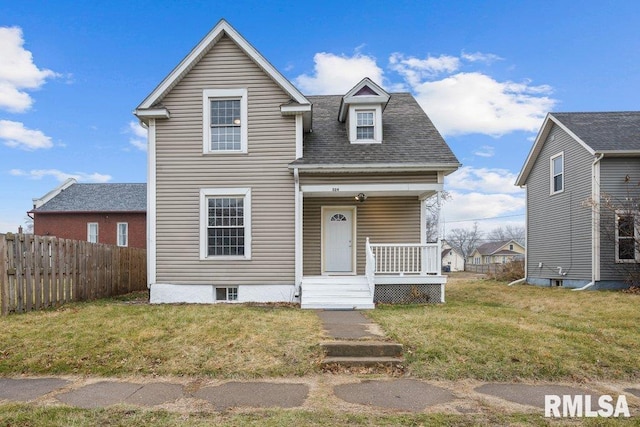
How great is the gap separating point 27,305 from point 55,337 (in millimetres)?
2965

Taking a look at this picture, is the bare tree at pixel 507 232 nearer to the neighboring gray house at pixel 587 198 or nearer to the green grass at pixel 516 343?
the neighboring gray house at pixel 587 198

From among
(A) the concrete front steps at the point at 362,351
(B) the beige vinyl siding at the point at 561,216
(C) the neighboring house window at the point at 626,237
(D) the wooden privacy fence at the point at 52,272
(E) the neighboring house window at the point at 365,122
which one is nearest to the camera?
(A) the concrete front steps at the point at 362,351

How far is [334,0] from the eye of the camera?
15.5 m

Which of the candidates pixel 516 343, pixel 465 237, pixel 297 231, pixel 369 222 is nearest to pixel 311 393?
pixel 516 343

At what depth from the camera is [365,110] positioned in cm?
1152

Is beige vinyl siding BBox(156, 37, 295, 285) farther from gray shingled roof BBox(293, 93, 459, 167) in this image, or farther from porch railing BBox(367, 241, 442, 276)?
porch railing BBox(367, 241, 442, 276)

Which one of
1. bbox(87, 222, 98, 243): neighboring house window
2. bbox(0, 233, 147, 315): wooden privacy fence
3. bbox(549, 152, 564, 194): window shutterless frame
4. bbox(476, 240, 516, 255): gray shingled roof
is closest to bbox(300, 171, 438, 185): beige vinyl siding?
bbox(0, 233, 147, 315): wooden privacy fence

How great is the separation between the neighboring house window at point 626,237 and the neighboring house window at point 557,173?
268cm

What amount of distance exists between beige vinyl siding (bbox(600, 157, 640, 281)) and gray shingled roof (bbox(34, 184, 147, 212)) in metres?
23.4

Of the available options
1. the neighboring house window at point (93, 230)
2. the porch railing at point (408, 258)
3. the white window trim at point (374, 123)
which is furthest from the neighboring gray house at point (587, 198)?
the neighboring house window at point (93, 230)

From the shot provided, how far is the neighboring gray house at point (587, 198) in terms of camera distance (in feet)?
41.9

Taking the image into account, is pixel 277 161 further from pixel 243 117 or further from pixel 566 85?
pixel 566 85

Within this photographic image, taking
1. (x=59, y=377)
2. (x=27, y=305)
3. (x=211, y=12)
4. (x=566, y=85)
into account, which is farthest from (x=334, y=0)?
(x=59, y=377)

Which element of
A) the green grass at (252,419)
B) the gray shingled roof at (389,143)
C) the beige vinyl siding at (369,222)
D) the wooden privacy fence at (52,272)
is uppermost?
the gray shingled roof at (389,143)
